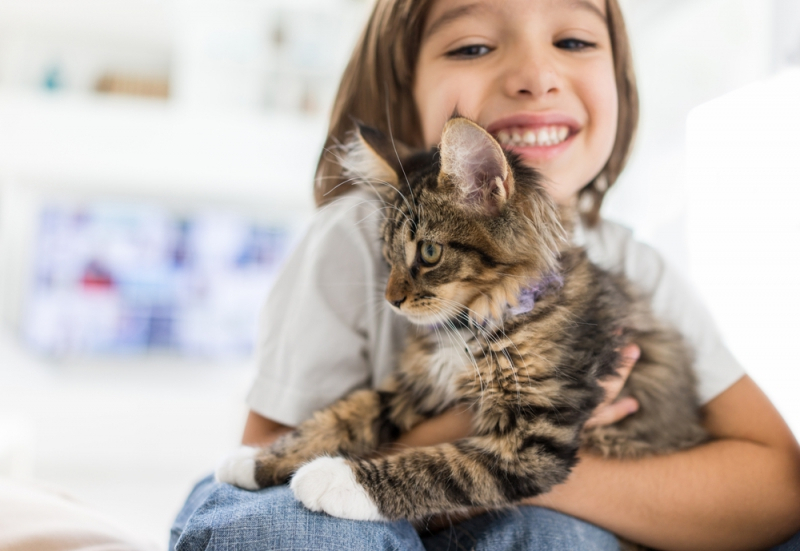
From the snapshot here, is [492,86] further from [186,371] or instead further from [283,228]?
[186,371]

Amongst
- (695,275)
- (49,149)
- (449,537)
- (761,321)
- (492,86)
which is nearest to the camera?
(449,537)

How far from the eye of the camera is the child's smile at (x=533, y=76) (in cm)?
132

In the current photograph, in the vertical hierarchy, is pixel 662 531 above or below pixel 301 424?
below

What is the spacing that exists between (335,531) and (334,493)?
7 cm

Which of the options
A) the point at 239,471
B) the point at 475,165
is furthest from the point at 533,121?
the point at 239,471

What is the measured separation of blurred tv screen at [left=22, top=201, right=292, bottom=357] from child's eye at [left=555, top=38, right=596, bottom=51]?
4102mm

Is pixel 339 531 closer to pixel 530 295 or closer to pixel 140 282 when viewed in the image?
pixel 530 295

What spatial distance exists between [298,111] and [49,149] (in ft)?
6.74

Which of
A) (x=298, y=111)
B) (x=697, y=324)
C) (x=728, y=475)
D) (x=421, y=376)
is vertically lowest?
(x=728, y=475)

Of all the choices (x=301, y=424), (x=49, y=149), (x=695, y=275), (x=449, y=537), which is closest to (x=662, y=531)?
(x=449, y=537)

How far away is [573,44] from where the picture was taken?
1.39 metres

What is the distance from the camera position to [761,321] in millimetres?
2002

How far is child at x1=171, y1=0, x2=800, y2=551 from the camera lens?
1.10m

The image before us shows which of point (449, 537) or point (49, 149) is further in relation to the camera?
point (49, 149)
